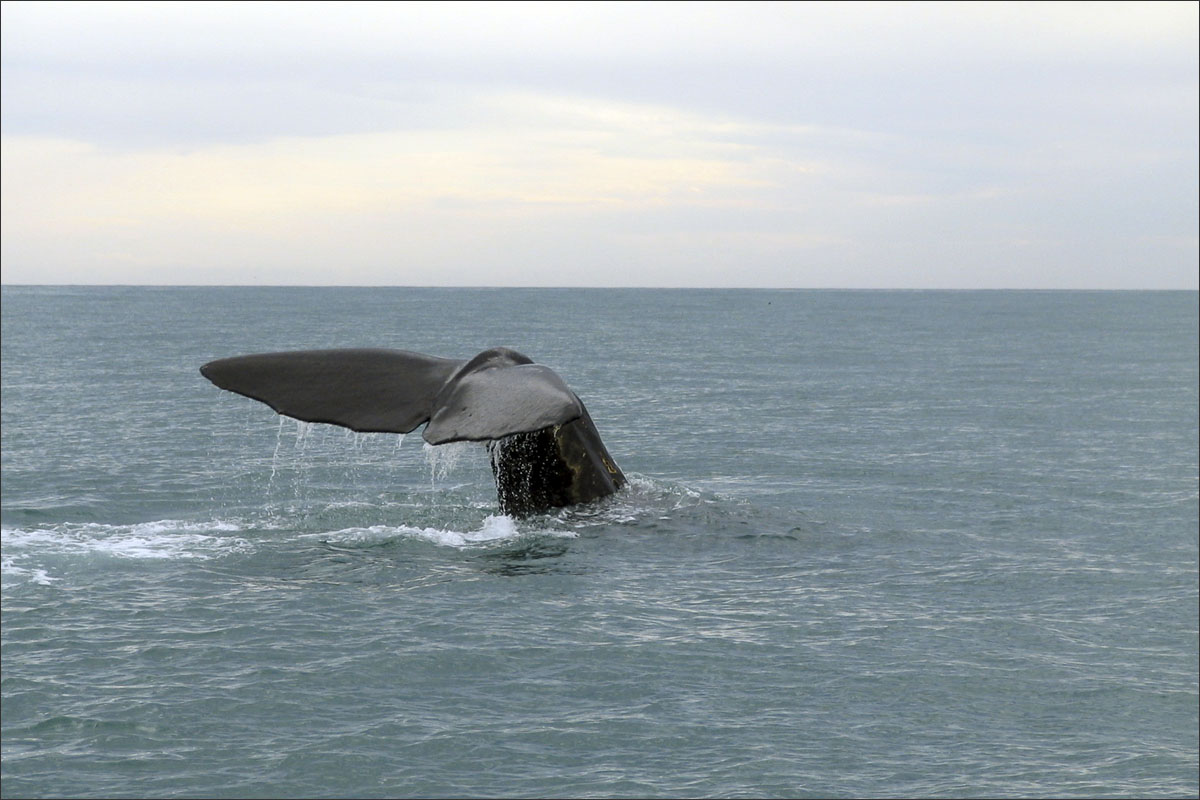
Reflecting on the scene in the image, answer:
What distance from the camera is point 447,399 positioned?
12.6m

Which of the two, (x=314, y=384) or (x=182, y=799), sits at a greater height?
(x=314, y=384)

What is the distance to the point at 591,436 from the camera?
50.4 ft

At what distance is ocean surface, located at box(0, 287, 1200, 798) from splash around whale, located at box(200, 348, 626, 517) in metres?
0.67

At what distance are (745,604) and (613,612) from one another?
55.8 inches

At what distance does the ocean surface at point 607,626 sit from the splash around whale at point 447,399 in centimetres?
67

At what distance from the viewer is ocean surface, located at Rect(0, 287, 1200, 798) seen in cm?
932

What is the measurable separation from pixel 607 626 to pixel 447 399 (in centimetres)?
270

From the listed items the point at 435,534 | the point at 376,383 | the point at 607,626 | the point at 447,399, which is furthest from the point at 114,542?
the point at 607,626

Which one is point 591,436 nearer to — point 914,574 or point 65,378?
point 914,574

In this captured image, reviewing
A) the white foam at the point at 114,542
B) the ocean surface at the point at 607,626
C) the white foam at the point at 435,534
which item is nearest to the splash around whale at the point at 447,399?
the white foam at the point at 435,534

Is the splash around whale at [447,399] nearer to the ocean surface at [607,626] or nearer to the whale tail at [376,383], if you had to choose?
the whale tail at [376,383]

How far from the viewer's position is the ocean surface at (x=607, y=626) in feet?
30.6

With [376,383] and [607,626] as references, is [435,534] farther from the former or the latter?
[607,626]

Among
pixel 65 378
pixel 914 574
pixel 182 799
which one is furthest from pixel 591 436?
pixel 65 378
